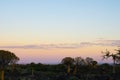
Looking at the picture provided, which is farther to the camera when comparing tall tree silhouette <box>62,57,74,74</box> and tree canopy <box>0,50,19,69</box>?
tall tree silhouette <box>62,57,74,74</box>

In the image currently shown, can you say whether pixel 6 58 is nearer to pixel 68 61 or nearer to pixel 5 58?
pixel 5 58

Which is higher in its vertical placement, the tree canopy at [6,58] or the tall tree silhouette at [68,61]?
the tree canopy at [6,58]

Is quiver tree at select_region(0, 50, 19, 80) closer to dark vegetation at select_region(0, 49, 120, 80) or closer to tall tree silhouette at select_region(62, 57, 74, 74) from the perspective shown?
dark vegetation at select_region(0, 49, 120, 80)

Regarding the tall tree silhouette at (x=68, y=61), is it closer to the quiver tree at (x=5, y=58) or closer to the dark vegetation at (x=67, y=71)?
the dark vegetation at (x=67, y=71)

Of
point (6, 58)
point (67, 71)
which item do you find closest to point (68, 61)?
point (67, 71)

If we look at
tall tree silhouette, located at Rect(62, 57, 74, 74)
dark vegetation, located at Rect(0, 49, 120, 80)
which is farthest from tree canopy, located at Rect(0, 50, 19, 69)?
tall tree silhouette, located at Rect(62, 57, 74, 74)

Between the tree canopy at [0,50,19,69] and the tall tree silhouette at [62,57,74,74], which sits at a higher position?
the tree canopy at [0,50,19,69]

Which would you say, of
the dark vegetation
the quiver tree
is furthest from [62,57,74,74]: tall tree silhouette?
the quiver tree

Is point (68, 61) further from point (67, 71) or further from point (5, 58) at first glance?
point (5, 58)

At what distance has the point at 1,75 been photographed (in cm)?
5425

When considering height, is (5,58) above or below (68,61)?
above

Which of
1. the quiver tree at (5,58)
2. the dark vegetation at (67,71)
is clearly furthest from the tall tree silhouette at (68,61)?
the quiver tree at (5,58)

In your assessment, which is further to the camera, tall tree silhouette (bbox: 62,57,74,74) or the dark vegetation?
tall tree silhouette (bbox: 62,57,74,74)

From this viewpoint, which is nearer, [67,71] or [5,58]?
[5,58]
